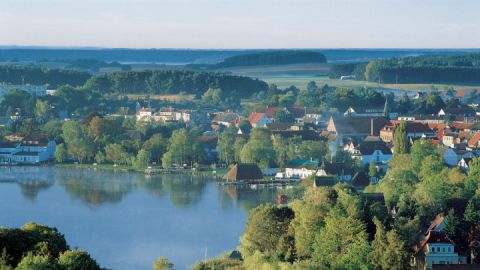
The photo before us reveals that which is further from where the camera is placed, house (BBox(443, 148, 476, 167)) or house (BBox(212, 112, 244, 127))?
house (BBox(212, 112, 244, 127))

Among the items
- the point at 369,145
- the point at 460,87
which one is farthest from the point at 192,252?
the point at 460,87

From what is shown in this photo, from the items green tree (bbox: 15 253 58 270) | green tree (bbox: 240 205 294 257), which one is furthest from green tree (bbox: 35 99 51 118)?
green tree (bbox: 15 253 58 270)

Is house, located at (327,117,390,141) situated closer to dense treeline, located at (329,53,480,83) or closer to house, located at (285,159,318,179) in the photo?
house, located at (285,159,318,179)

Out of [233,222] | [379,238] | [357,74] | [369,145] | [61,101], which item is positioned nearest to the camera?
[379,238]

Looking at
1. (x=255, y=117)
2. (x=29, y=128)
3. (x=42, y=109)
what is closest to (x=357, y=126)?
(x=255, y=117)

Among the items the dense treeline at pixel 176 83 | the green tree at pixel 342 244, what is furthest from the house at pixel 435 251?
the dense treeline at pixel 176 83

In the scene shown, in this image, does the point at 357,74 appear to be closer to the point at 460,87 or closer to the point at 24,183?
the point at 460,87

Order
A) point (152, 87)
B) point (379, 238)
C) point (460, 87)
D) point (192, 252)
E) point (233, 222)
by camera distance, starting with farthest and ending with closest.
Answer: point (460, 87)
point (152, 87)
point (233, 222)
point (192, 252)
point (379, 238)

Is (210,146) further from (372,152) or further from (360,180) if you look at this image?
(360,180)
